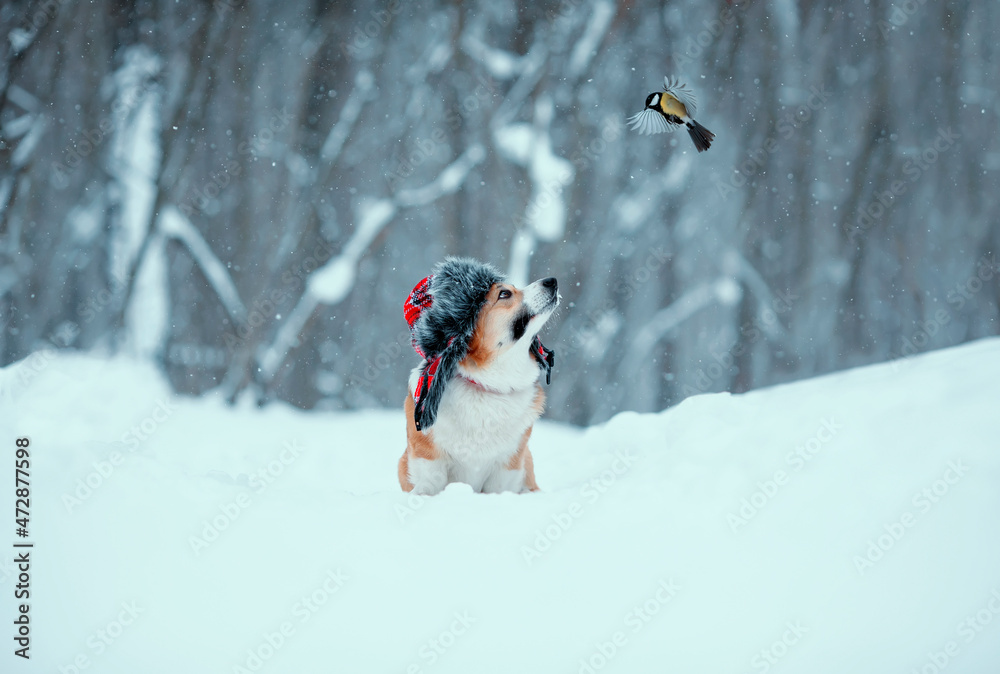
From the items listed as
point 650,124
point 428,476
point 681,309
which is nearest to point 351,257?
point 650,124

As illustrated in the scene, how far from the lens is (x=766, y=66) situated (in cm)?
356

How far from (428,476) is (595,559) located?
0.68 m

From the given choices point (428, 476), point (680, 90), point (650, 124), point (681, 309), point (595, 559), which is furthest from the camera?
point (681, 309)

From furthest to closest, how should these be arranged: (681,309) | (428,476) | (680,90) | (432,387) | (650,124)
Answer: (681,309)
(680,90)
(650,124)
(428,476)
(432,387)

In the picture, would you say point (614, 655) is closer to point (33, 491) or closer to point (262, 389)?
point (33, 491)

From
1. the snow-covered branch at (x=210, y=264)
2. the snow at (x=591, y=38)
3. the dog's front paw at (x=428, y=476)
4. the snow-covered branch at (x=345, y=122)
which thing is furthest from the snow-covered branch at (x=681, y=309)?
the snow-covered branch at (x=210, y=264)

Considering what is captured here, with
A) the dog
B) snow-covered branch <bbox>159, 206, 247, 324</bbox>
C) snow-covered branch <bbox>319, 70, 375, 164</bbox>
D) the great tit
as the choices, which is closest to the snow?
the great tit

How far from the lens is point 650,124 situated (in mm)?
3363

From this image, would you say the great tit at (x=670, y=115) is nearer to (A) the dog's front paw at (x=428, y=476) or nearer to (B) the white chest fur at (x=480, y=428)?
(B) the white chest fur at (x=480, y=428)

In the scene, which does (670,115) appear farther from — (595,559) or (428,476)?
(595,559)

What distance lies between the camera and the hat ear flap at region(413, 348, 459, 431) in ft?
5.86

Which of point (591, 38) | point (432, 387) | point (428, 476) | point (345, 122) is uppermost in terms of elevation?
point (591, 38)

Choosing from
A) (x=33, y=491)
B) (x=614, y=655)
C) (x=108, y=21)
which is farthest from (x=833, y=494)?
(x=108, y=21)

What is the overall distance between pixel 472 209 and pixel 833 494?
8.77 ft
